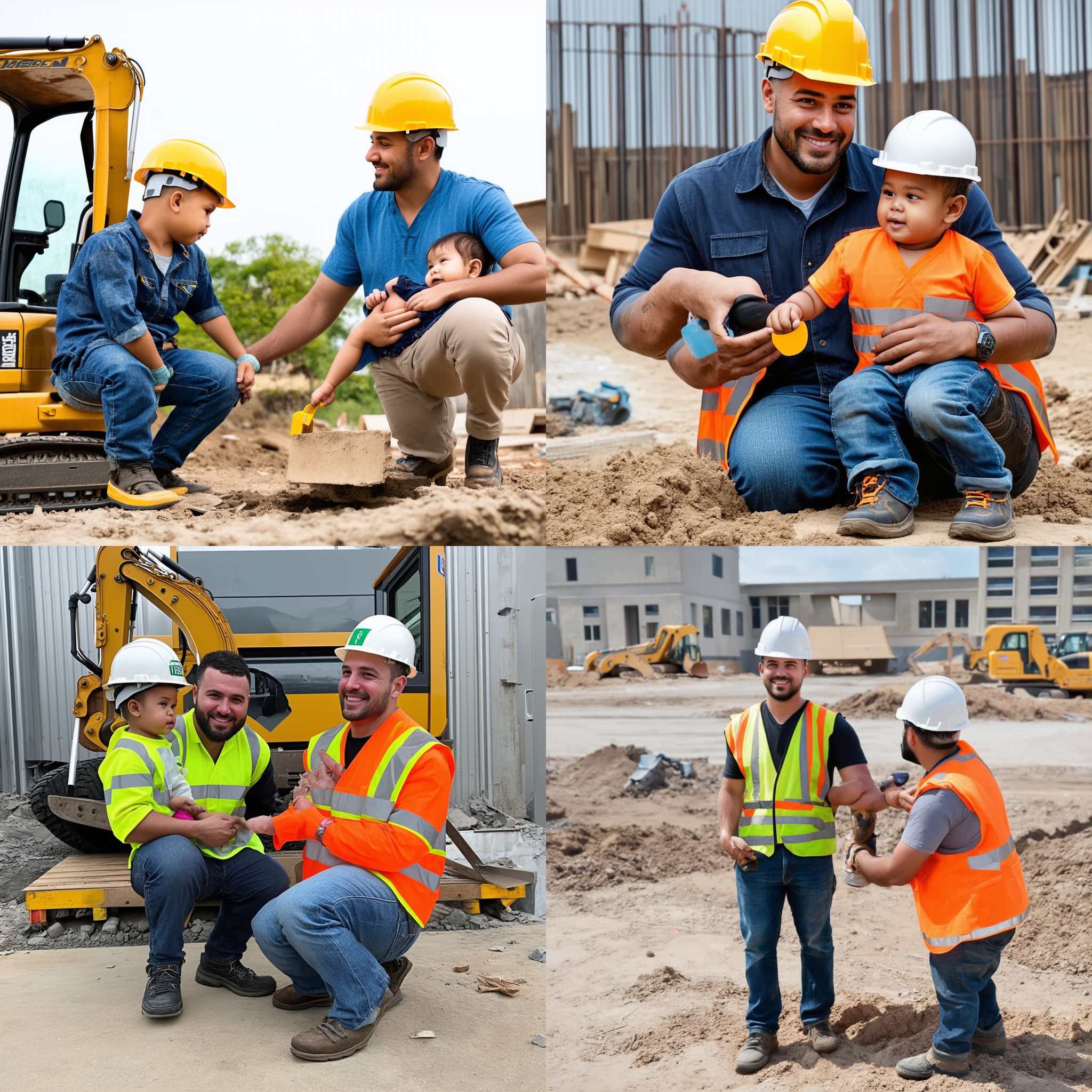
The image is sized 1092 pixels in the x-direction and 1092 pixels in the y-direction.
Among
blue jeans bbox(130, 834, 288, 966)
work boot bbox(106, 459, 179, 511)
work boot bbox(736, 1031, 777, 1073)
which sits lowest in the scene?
work boot bbox(736, 1031, 777, 1073)

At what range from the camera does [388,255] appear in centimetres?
470

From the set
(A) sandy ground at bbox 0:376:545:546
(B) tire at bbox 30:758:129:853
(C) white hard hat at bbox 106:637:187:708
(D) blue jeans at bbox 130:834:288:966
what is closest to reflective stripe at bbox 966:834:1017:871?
(A) sandy ground at bbox 0:376:545:546

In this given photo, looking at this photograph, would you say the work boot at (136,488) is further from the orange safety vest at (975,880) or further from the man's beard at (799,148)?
the orange safety vest at (975,880)

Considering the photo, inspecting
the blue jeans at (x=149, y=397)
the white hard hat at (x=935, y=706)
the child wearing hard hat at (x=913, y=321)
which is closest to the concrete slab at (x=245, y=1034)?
the white hard hat at (x=935, y=706)

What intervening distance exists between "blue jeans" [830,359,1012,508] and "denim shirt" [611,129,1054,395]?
1.09 ft

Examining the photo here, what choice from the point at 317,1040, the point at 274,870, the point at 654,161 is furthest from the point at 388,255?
the point at 654,161

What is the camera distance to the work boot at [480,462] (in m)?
4.84

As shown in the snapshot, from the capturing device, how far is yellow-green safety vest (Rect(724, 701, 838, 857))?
11.8 feet

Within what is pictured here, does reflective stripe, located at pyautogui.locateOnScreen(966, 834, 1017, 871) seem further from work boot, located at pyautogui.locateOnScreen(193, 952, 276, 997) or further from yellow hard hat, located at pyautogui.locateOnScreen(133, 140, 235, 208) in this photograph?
yellow hard hat, located at pyautogui.locateOnScreen(133, 140, 235, 208)

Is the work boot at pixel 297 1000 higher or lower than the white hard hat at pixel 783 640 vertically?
lower

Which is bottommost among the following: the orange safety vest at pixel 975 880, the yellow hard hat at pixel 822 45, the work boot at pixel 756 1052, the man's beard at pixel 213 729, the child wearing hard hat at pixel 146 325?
the work boot at pixel 756 1052

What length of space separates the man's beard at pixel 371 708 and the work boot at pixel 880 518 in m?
1.64

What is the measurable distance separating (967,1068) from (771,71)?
337 centimetres

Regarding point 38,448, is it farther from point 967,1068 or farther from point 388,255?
point 967,1068
